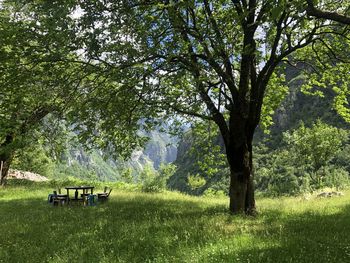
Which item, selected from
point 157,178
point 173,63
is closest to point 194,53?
point 173,63

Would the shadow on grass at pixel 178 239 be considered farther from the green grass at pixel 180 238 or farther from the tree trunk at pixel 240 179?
the tree trunk at pixel 240 179

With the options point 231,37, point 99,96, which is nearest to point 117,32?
point 99,96

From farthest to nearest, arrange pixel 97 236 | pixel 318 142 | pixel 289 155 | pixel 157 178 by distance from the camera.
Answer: pixel 289 155 < pixel 157 178 < pixel 318 142 < pixel 97 236

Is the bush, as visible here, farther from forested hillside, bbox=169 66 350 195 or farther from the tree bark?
the tree bark

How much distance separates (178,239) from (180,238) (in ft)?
0.75

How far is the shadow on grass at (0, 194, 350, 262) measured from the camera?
7328 mm

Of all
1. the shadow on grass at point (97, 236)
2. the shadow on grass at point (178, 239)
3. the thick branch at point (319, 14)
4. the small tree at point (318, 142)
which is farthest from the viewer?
the small tree at point (318, 142)

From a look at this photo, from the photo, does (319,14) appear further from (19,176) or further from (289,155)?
(289,155)

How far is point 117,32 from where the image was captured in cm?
929

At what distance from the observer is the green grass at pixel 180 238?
290 inches

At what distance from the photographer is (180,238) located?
9133mm

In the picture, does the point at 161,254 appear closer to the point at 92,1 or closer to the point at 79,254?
the point at 79,254

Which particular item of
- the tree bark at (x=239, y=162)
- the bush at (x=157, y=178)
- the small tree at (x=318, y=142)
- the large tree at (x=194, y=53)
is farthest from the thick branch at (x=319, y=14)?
the small tree at (x=318, y=142)

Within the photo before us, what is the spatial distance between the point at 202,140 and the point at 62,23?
38.7 feet
